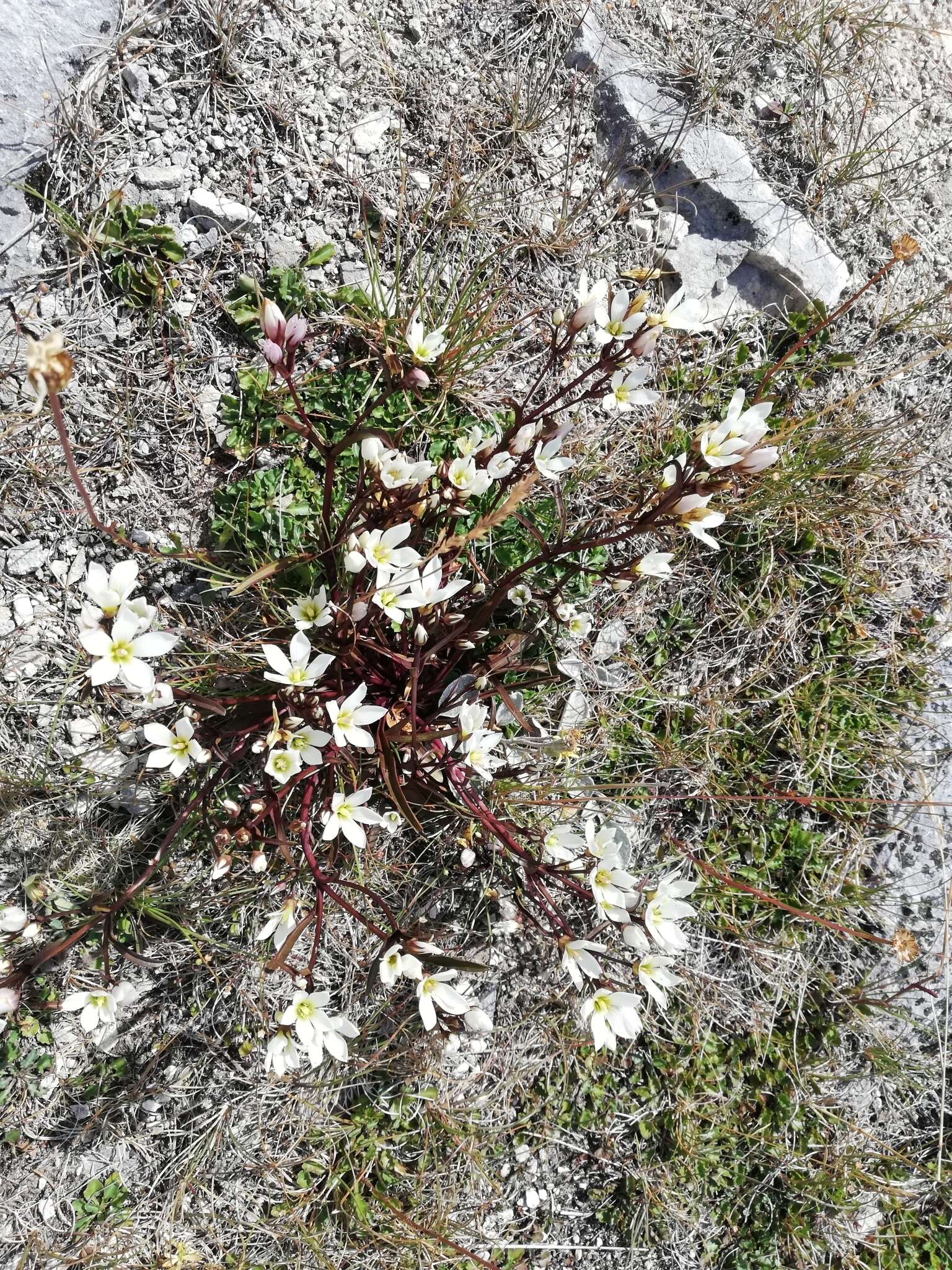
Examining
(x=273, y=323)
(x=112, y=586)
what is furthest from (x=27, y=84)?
(x=112, y=586)

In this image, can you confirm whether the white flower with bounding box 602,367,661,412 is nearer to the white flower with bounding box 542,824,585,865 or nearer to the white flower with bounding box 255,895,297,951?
the white flower with bounding box 542,824,585,865

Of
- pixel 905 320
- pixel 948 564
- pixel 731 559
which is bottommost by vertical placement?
pixel 731 559

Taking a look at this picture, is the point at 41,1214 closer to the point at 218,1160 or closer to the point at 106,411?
the point at 218,1160

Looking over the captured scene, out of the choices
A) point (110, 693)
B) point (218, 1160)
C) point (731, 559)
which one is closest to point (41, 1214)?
point (218, 1160)

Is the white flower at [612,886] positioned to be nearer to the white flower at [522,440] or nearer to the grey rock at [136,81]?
the white flower at [522,440]

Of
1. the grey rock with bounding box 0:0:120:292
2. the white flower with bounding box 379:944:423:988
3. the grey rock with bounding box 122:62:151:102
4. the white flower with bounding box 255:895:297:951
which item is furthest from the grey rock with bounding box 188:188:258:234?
the white flower with bounding box 379:944:423:988

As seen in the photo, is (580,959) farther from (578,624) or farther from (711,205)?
(711,205)
